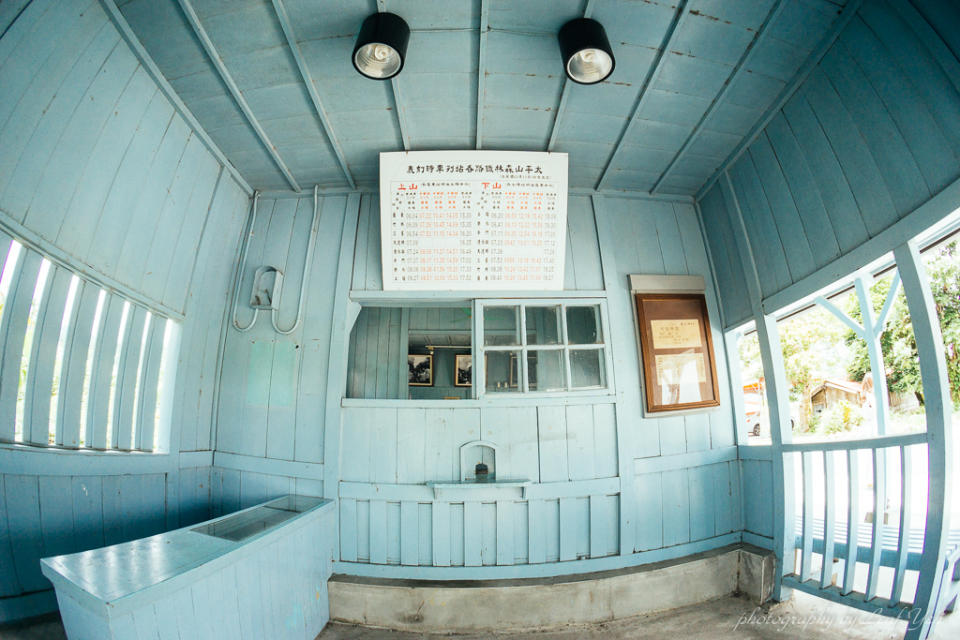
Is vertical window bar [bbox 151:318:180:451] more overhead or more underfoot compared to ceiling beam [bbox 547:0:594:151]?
more underfoot

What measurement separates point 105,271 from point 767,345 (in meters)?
4.07

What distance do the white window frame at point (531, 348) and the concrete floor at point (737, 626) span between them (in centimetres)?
141

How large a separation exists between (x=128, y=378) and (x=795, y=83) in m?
4.19

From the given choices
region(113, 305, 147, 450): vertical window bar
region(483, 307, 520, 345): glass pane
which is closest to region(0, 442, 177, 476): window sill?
region(113, 305, 147, 450): vertical window bar

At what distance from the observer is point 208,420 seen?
249cm

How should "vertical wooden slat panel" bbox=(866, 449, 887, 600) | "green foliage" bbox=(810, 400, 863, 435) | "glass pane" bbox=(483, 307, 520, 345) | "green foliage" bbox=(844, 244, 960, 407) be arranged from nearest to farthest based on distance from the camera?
"vertical wooden slat panel" bbox=(866, 449, 887, 600)
"glass pane" bbox=(483, 307, 520, 345)
"green foliage" bbox=(844, 244, 960, 407)
"green foliage" bbox=(810, 400, 863, 435)

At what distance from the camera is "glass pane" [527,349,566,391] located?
8.07ft

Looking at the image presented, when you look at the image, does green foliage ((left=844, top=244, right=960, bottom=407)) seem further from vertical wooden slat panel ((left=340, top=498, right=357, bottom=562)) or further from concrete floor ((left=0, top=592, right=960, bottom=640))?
vertical wooden slat panel ((left=340, top=498, right=357, bottom=562))

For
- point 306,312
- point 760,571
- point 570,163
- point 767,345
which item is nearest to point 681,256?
point 767,345

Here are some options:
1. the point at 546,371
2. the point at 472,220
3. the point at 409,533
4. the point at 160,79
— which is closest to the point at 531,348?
the point at 546,371

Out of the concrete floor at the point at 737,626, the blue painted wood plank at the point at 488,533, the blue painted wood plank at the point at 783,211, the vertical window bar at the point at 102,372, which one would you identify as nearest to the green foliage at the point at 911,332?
the blue painted wood plank at the point at 783,211

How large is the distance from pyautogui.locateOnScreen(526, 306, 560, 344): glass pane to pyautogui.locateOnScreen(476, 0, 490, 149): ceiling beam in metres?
1.33

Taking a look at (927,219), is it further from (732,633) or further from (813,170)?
(732,633)

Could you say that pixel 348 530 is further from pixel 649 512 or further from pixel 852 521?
pixel 852 521
